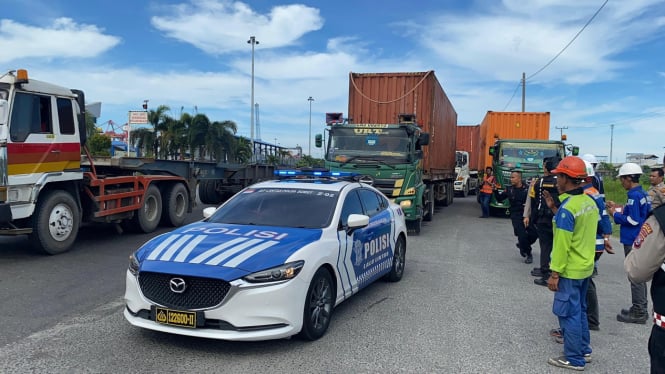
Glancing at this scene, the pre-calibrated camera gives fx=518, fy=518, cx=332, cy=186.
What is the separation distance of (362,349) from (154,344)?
5.92 feet

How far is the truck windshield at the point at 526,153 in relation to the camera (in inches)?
627

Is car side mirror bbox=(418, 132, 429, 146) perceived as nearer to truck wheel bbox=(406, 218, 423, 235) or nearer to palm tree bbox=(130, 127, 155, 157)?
truck wheel bbox=(406, 218, 423, 235)

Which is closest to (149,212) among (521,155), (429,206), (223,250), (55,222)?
(55,222)

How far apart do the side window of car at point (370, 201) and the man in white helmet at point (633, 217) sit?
269cm

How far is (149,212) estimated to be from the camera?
11.3 m

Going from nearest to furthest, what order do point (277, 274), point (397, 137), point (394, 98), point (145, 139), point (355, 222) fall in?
1. point (277, 274)
2. point (355, 222)
3. point (397, 137)
4. point (394, 98)
5. point (145, 139)

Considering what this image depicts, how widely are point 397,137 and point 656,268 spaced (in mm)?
9279

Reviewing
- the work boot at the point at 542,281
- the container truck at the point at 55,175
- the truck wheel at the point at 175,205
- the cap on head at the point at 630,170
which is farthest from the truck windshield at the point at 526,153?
the container truck at the point at 55,175

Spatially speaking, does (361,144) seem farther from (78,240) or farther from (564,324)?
(564,324)

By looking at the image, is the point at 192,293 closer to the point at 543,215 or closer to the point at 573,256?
the point at 573,256

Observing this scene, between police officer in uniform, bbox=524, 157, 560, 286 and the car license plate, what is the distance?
4.87m

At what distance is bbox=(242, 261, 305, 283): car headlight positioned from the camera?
4195 millimetres

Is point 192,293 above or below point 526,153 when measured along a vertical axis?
below

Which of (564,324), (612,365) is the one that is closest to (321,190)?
(564,324)
